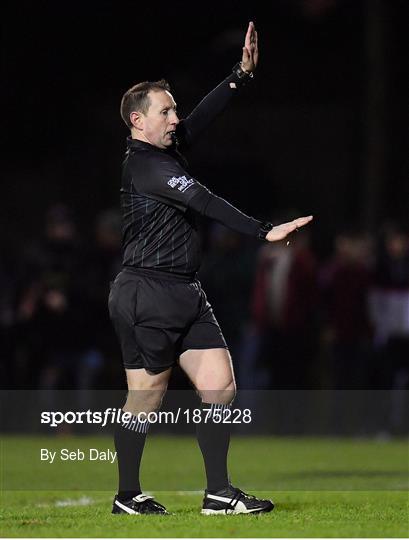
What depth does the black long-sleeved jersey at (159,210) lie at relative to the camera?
909cm

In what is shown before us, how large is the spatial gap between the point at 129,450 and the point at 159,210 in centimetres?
134

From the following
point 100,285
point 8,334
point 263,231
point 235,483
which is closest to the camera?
point 263,231

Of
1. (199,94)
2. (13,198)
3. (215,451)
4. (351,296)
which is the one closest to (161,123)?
(215,451)

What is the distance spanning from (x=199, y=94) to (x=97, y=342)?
3864 mm

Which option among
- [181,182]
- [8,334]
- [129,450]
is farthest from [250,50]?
[8,334]

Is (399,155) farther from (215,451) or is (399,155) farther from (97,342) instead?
(215,451)

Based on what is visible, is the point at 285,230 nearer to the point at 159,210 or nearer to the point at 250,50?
the point at 159,210

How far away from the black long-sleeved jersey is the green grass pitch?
1.42 m

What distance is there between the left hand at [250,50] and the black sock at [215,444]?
6.64 feet

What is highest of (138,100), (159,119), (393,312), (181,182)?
(138,100)

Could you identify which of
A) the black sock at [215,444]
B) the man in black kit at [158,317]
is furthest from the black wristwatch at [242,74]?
the black sock at [215,444]

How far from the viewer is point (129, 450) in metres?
9.38

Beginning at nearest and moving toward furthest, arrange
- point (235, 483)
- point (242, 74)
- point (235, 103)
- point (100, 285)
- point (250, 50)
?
point (250, 50) → point (242, 74) → point (235, 483) → point (100, 285) → point (235, 103)

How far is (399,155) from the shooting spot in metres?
25.2
